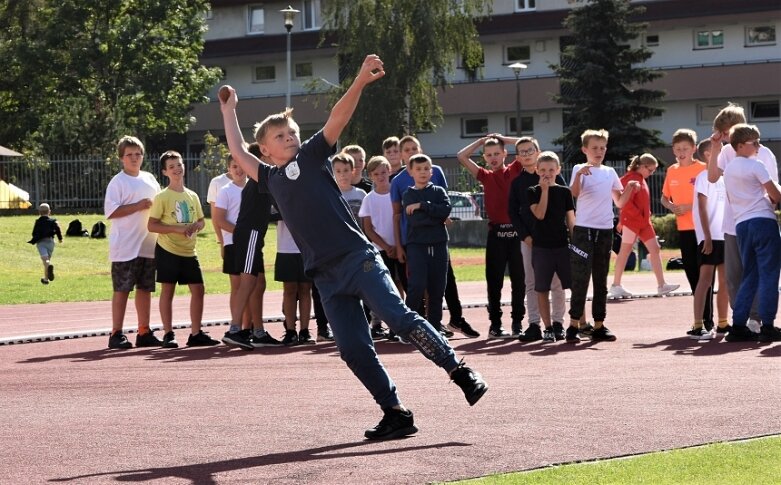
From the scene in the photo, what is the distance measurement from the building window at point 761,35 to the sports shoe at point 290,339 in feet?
183

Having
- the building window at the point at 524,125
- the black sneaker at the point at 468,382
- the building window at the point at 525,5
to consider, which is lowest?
the black sneaker at the point at 468,382

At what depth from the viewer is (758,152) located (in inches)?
503

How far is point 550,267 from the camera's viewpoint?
43.2 ft

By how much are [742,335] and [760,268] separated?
0.62m

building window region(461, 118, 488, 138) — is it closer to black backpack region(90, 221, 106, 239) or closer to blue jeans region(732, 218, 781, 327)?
black backpack region(90, 221, 106, 239)

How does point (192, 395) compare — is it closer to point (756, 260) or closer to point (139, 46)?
point (756, 260)

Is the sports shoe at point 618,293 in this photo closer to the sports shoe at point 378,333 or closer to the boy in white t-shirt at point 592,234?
the sports shoe at point 378,333

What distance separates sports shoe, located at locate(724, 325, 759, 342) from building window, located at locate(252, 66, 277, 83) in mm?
65860

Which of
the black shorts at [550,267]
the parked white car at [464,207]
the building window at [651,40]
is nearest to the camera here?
the black shorts at [550,267]

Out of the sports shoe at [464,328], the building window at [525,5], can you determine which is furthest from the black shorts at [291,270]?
the building window at [525,5]

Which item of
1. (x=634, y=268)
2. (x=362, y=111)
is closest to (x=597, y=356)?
(x=634, y=268)

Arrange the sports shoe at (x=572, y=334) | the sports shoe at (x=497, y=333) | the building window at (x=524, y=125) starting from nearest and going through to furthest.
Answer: the sports shoe at (x=572, y=334) < the sports shoe at (x=497, y=333) < the building window at (x=524, y=125)

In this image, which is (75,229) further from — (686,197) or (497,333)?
(686,197)

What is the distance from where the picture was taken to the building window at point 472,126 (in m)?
72.7
